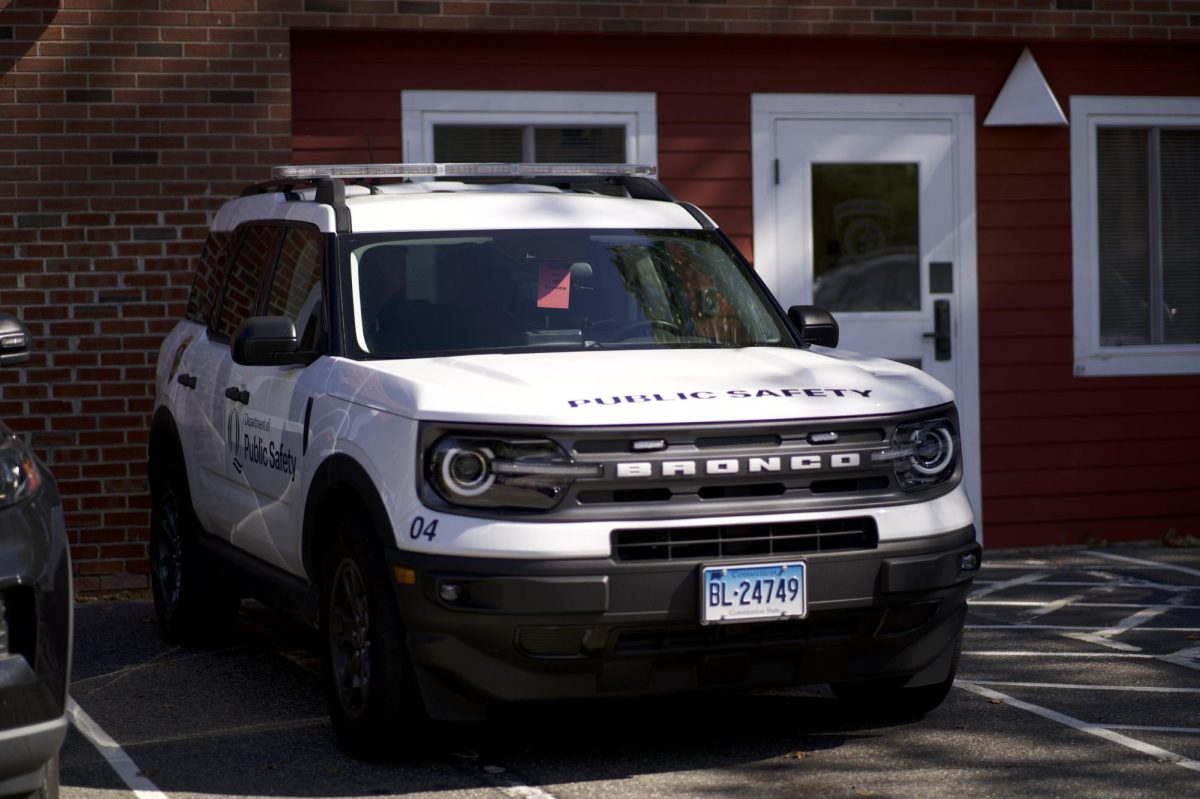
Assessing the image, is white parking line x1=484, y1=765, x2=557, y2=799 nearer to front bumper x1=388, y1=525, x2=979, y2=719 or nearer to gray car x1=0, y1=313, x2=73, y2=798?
front bumper x1=388, y1=525, x2=979, y2=719

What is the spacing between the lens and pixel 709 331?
20.4 ft

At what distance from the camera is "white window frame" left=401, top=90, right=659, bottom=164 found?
974cm

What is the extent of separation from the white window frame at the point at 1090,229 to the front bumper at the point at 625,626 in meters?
5.78

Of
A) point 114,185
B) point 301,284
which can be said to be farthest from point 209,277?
point 114,185

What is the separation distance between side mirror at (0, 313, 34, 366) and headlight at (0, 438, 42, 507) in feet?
2.27

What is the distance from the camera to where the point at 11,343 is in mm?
5113

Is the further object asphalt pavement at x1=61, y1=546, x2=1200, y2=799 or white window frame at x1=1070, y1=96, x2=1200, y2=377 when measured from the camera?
white window frame at x1=1070, y1=96, x2=1200, y2=377

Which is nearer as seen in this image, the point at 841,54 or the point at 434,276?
the point at 434,276

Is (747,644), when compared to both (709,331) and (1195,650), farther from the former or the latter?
(1195,650)

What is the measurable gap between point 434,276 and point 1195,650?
3524 millimetres

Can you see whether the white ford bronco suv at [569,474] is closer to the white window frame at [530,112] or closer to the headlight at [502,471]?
the headlight at [502,471]

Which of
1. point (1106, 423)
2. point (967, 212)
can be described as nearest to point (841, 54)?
point (967, 212)

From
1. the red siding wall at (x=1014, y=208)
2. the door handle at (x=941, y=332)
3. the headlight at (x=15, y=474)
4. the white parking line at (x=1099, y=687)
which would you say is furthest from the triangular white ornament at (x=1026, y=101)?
the headlight at (x=15, y=474)

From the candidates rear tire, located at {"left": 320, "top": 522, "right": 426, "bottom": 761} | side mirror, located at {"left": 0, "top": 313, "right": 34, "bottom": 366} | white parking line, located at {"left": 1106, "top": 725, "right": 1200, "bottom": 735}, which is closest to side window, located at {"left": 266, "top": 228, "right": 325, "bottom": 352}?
rear tire, located at {"left": 320, "top": 522, "right": 426, "bottom": 761}
